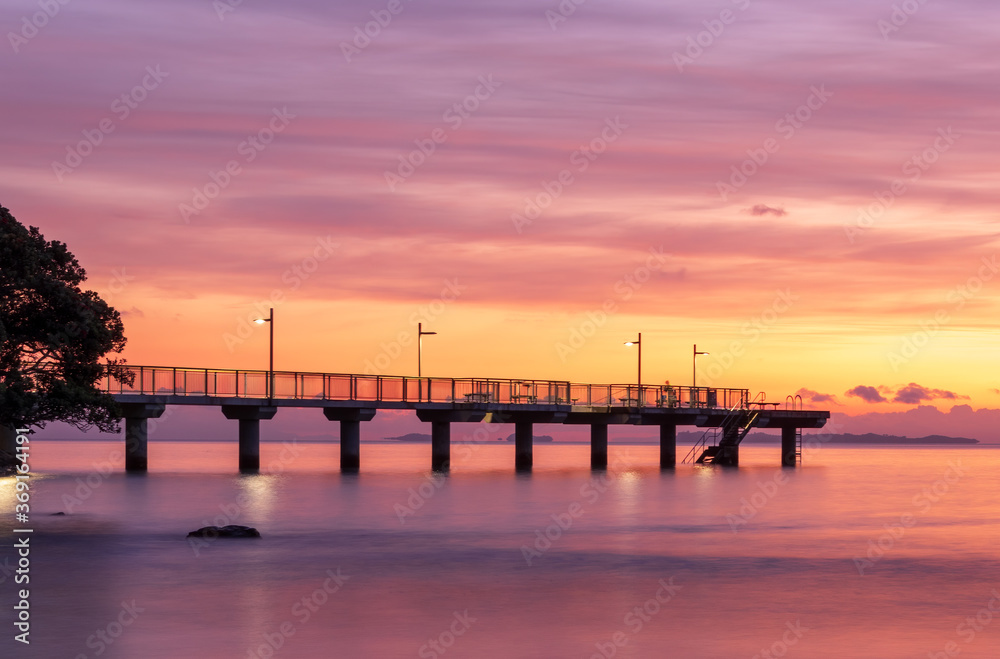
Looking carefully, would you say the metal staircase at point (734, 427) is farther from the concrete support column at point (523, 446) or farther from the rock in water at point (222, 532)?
the rock in water at point (222, 532)

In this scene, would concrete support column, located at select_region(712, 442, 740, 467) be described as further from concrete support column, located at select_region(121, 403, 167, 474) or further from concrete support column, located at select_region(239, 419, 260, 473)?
concrete support column, located at select_region(121, 403, 167, 474)

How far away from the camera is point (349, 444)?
261 feet

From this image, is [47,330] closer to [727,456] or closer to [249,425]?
[249,425]

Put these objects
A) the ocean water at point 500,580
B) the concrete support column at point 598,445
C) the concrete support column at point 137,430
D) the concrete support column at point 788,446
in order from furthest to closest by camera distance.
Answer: the concrete support column at point 788,446 → the concrete support column at point 598,445 → the concrete support column at point 137,430 → the ocean water at point 500,580

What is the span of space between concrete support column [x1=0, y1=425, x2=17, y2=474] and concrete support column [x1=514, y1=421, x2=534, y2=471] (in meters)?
32.4

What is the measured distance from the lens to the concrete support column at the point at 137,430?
68.1 m

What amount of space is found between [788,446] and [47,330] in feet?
242

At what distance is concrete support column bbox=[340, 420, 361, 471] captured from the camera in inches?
Result: 3066

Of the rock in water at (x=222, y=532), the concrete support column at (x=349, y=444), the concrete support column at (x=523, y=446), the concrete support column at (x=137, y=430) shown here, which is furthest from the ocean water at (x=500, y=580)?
the concrete support column at (x=523, y=446)

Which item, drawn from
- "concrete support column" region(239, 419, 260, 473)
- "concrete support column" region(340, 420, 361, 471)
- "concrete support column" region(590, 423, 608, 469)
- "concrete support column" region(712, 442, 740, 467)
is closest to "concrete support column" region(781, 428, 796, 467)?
"concrete support column" region(712, 442, 740, 467)

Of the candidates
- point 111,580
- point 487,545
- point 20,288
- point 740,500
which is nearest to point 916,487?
point 740,500

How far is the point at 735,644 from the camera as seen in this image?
64.1 ft

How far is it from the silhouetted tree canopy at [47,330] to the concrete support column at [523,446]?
156 ft

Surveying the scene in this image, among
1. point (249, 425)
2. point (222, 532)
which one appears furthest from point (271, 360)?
point (222, 532)
